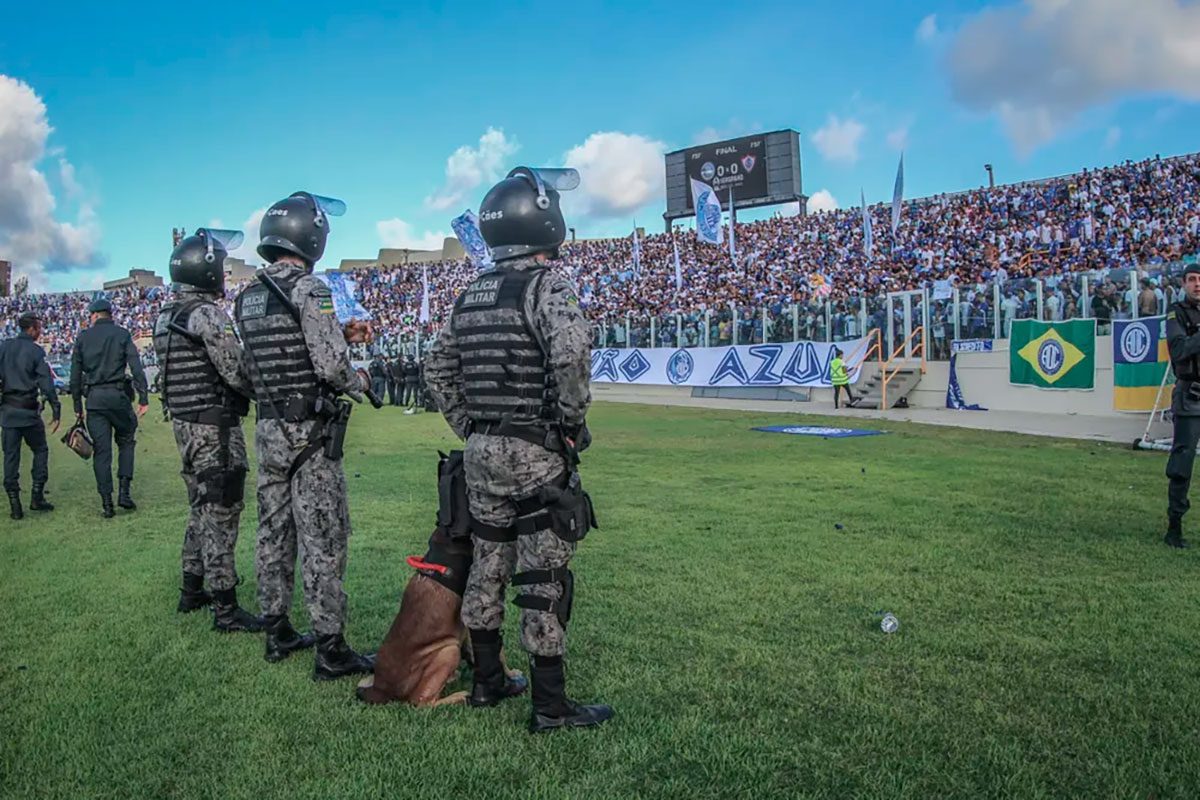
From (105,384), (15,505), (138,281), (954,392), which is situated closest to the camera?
(105,384)

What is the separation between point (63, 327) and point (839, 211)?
55289mm

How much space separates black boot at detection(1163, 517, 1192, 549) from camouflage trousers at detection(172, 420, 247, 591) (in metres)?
6.08

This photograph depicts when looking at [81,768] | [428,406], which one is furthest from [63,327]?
[81,768]

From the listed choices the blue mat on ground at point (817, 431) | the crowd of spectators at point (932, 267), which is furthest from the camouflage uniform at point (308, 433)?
the crowd of spectators at point (932, 267)

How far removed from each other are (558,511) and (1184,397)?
5.09 metres

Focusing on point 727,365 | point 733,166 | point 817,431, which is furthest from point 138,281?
point 817,431

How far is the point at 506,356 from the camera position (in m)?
3.34

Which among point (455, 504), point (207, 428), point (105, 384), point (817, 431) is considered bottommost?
point (817, 431)

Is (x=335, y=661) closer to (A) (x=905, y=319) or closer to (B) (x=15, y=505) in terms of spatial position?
(B) (x=15, y=505)

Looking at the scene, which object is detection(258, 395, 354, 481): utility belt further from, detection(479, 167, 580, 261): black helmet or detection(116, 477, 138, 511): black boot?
detection(116, 477, 138, 511): black boot

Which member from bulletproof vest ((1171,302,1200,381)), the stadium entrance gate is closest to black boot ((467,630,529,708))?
bulletproof vest ((1171,302,1200,381))

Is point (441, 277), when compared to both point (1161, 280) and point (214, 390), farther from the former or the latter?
point (214, 390)

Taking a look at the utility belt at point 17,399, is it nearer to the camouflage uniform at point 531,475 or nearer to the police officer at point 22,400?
the police officer at point 22,400

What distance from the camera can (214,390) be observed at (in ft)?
16.1
